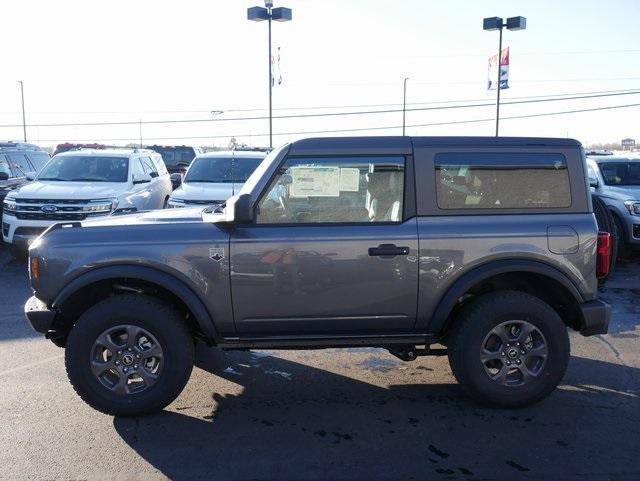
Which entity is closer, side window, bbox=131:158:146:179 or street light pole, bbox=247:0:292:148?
side window, bbox=131:158:146:179

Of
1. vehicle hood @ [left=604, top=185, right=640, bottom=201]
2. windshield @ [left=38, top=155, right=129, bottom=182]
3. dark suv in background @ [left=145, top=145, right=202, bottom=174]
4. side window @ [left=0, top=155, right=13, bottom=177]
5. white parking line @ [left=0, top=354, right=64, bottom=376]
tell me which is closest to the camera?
white parking line @ [left=0, top=354, right=64, bottom=376]

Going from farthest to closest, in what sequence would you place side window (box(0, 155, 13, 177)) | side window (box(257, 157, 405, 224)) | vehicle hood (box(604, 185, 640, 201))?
side window (box(0, 155, 13, 177)) → vehicle hood (box(604, 185, 640, 201)) → side window (box(257, 157, 405, 224))

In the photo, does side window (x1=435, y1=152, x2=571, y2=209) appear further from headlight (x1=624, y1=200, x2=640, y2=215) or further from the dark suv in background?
the dark suv in background

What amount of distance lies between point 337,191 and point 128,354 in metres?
1.89

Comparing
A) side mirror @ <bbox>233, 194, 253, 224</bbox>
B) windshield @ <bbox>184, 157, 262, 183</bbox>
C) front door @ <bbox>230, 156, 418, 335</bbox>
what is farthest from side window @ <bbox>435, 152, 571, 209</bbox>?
windshield @ <bbox>184, 157, 262, 183</bbox>

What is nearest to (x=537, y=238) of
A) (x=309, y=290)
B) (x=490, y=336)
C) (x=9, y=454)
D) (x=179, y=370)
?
(x=490, y=336)

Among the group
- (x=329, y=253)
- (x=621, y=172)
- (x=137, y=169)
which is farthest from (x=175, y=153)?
(x=329, y=253)

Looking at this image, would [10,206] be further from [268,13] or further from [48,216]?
[268,13]

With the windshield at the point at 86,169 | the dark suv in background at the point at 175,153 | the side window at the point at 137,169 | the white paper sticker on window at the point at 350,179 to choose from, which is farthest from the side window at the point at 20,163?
the white paper sticker on window at the point at 350,179

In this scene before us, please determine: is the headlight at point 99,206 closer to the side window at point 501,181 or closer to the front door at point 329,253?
the front door at point 329,253

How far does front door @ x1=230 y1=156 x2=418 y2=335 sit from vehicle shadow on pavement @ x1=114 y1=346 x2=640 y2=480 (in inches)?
25.1

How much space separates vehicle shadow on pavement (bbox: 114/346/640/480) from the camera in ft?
12.3

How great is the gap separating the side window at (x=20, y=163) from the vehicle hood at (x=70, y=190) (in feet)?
9.43

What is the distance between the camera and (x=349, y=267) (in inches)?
172
